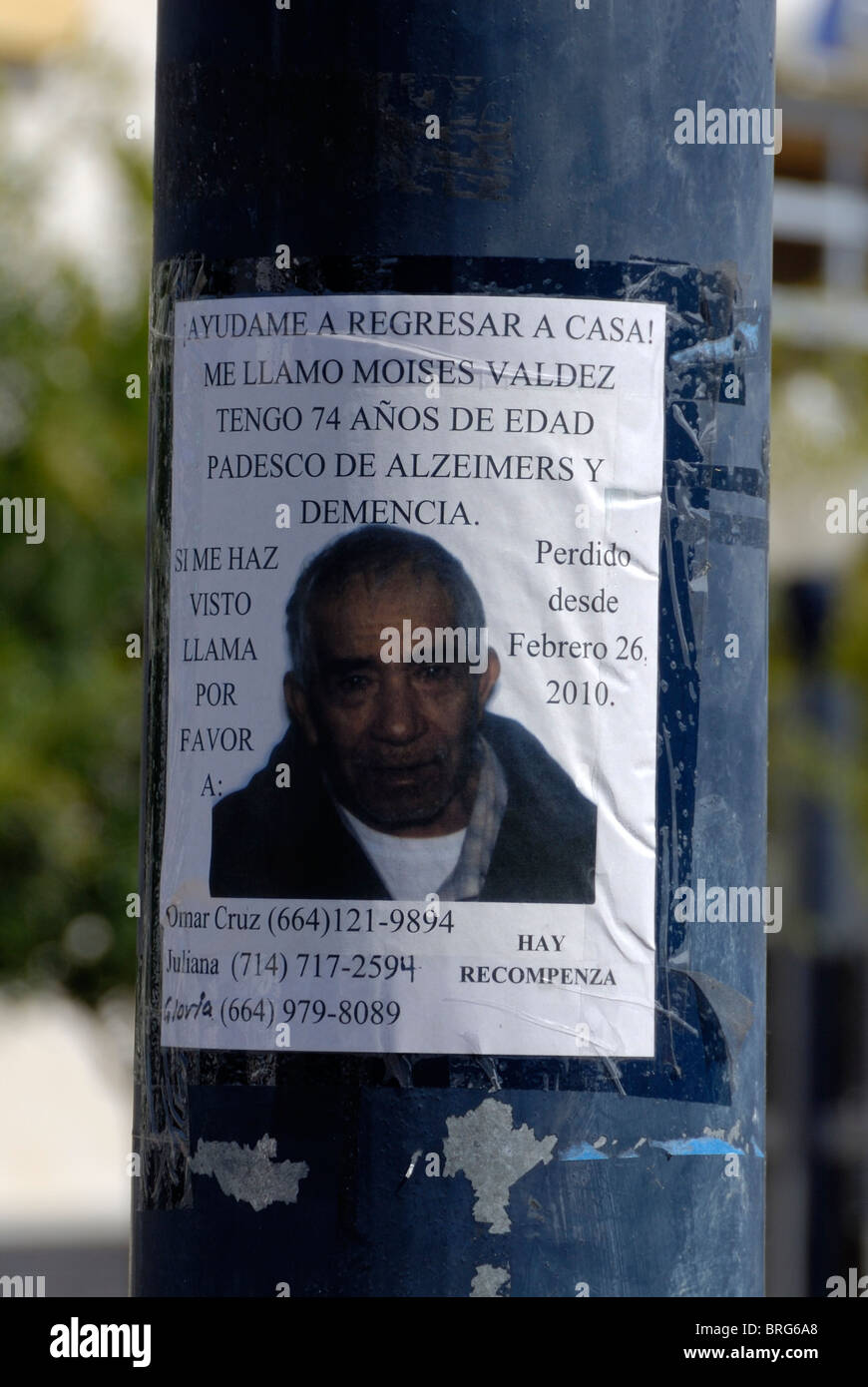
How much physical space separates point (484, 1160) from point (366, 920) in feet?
0.99

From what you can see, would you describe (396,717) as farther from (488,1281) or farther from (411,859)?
(488,1281)

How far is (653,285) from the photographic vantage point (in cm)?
266

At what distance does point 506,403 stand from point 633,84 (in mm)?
433

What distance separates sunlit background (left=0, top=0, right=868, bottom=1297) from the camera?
10930 millimetres

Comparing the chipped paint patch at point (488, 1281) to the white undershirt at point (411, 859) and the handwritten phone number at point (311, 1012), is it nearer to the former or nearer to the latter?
the handwritten phone number at point (311, 1012)

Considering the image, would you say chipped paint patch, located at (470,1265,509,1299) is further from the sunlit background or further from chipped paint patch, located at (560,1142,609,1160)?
the sunlit background

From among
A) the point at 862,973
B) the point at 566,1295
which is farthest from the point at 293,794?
the point at 862,973

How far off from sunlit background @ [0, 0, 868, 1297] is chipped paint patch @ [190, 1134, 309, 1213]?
299 inches

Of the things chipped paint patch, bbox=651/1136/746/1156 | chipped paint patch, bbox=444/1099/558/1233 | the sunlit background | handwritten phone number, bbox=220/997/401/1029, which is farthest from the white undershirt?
the sunlit background

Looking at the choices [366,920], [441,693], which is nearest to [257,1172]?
[366,920]

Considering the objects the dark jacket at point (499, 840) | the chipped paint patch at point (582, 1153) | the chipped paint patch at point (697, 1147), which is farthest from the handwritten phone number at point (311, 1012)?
the chipped paint patch at point (697, 1147)

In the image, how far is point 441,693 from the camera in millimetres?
2568

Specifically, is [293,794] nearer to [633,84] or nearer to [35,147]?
[633,84]

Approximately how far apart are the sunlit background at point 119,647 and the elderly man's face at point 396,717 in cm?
766
